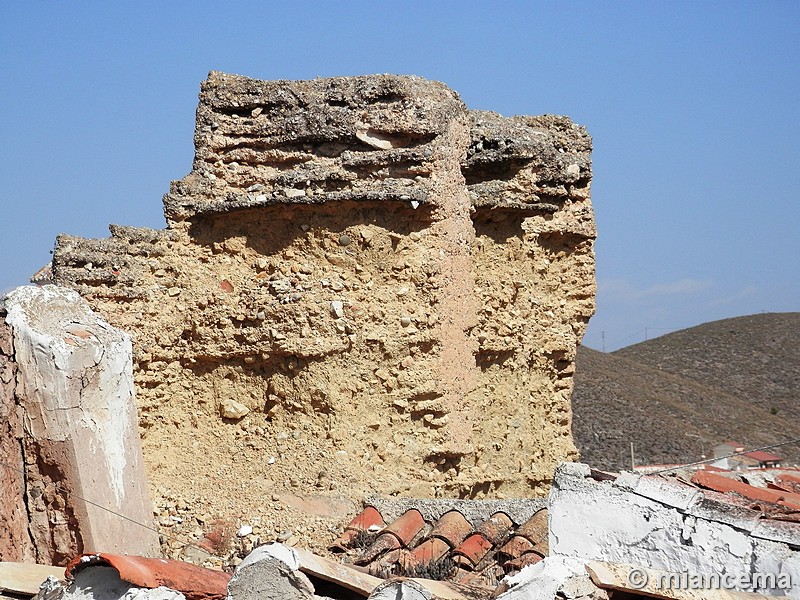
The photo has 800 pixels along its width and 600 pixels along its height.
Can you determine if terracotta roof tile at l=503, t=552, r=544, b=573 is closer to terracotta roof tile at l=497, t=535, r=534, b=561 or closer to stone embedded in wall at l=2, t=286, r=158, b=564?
terracotta roof tile at l=497, t=535, r=534, b=561

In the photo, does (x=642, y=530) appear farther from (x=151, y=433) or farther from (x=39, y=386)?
(x=151, y=433)

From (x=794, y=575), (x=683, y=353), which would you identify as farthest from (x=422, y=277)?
(x=683, y=353)

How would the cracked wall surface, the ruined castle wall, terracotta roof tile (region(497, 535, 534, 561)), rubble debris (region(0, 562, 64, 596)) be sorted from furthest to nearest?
the cracked wall surface < terracotta roof tile (region(497, 535, 534, 561)) < the ruined castle wall < rubble debris (region(0, 562, 64, 596))

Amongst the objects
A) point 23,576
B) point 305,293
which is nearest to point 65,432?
point 23,576

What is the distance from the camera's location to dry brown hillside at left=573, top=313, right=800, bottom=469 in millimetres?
30742

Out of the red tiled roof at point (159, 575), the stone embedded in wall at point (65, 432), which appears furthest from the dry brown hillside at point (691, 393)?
the red tiled roof at point (159, 575)

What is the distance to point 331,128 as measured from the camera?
8.33m

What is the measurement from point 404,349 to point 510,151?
7.34ft

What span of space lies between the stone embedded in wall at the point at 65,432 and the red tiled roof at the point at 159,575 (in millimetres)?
1092

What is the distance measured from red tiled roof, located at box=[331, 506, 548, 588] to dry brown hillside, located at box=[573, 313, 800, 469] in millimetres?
18761

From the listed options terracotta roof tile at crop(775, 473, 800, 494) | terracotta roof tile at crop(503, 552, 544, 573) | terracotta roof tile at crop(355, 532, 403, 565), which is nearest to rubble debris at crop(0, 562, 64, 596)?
terracotta roof tile at crop(355, 532, 403, 565)

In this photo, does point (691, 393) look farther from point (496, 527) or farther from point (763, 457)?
point (496, 527)

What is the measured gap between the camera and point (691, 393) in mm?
40094

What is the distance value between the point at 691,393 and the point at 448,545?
3404 centimetres
